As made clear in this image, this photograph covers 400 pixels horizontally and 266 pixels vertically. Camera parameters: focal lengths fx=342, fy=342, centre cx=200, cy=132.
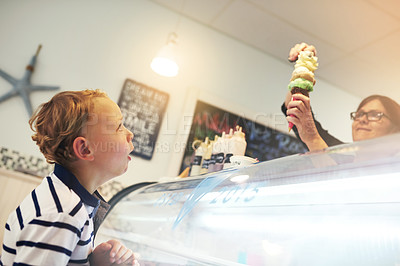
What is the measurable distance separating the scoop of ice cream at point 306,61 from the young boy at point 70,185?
0.73m

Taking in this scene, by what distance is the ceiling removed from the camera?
3193 millimetres

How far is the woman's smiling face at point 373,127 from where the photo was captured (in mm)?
1638

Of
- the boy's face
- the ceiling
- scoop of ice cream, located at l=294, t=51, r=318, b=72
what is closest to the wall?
the ceiling

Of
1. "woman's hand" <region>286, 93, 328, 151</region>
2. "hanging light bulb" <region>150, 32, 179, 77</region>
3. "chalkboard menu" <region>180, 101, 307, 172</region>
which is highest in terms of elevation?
"hanging light bulb" <region>150, 32, 179, 77</region>

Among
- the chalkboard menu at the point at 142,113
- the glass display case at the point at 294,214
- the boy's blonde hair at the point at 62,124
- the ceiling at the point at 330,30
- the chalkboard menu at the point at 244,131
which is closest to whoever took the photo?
the glass display case at the point at 294,214

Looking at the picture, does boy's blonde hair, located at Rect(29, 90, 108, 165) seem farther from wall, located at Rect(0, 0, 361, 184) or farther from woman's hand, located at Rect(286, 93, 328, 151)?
wall, located at Rect(0, 0, 361, 184)

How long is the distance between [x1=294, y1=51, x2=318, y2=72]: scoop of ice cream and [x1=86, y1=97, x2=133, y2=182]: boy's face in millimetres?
734

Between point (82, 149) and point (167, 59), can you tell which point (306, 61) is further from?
point (167, 59)

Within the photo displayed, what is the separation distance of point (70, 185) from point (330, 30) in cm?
336

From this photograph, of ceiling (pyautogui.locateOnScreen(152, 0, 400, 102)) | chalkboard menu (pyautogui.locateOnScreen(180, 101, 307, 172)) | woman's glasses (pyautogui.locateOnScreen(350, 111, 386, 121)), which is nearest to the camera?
woman's glasses (pyautogui.locateOnScreen(350, 111, 386, 121))

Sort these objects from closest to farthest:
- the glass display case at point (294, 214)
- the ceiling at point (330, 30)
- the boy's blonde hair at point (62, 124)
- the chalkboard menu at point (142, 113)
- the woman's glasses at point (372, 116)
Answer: the glass display case at point (294, 214), the boy's blonde hair at point (62, 124), the woman's glasses at point (372, 116), the ceiling at point (330, 30), the chalkboard menu at point (142, 113)

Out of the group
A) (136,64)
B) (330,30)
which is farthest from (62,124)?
(330,30)

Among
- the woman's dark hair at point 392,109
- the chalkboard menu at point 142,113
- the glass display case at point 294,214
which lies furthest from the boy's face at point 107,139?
the chalkboard menu at point 142,113

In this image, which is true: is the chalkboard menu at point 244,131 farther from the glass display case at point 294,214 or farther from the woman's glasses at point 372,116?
the glass display case at point 294,214
